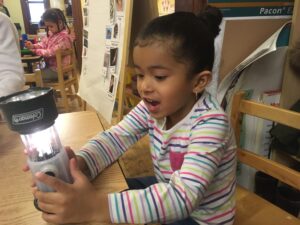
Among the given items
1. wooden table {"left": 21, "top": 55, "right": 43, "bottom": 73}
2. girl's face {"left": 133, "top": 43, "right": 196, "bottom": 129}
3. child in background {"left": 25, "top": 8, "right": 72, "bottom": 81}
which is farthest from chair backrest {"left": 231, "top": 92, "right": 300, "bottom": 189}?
child in background {"left": 25, "top": 8, "right": 72, "bottom": 81}

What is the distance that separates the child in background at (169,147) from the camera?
50 cm

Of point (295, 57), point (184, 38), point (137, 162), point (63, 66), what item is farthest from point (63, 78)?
point (184, 38)

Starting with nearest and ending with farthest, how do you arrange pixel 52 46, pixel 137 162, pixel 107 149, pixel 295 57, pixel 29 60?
pixel 107 149, pixel 295 57, pixel 137 162, pixel 29 60, pixel 52 46

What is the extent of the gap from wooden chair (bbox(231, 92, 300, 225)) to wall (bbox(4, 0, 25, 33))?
7148 mm

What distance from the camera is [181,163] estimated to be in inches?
26.7

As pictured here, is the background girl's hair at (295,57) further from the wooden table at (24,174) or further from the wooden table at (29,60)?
the wooden table at (29,60)

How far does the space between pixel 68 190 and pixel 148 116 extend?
14.4 inches

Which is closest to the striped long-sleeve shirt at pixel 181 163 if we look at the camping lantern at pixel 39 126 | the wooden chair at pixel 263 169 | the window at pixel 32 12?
the camping lantern at pixel 39 126

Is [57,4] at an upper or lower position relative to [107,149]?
upper

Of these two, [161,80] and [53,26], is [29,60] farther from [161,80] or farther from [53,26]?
[161,80]

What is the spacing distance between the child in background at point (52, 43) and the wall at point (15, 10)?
13.6 ft

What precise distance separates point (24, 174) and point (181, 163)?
37 cm

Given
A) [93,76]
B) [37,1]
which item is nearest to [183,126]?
[93,76]

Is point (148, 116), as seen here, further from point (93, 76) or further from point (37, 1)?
point (37, 1)
